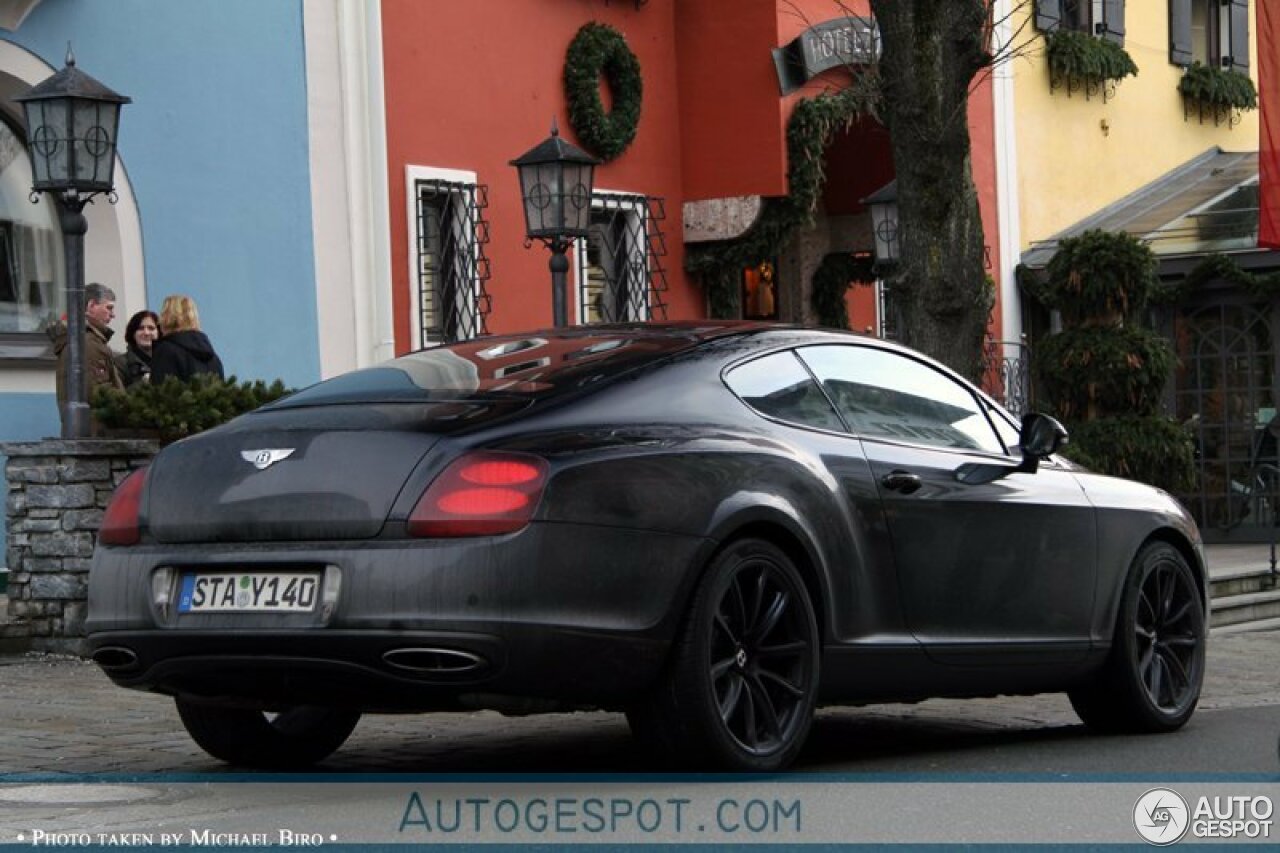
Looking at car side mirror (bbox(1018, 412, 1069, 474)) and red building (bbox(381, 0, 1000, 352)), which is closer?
car side mirror (bbox(1018, 412, 1069, 474))

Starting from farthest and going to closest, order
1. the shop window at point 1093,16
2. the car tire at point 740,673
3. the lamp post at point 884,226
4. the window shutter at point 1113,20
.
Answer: the window shutter at point 1113,20, the shop window at point 1093,16, the lamp post at point 884,226, the car tire at point 740,673

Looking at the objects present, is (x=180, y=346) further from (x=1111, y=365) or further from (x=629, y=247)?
(x=1111, y=365)

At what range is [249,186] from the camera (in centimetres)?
1677

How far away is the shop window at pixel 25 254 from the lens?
50.7 ft

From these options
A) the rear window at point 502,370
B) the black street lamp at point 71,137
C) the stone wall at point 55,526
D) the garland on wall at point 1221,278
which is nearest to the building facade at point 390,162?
the black street lamp at point 71,137

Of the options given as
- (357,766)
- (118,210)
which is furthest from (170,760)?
(118,210)

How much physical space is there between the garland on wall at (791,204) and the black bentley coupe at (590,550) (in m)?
13.1

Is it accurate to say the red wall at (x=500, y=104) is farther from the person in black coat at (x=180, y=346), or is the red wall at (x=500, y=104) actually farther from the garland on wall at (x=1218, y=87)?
the garland on wall at (x=1218, y=87)

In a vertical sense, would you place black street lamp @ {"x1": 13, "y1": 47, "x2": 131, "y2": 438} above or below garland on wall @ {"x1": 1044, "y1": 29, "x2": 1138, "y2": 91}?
below

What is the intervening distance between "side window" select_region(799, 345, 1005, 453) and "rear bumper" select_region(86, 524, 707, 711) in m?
1.27

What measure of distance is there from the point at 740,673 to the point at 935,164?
744 centimetres

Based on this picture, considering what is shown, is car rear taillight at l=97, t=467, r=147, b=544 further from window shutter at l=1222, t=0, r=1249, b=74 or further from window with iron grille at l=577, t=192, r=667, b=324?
window shutter at l=1222, t=0, r=1249, b=74

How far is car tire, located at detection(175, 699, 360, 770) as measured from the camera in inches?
295

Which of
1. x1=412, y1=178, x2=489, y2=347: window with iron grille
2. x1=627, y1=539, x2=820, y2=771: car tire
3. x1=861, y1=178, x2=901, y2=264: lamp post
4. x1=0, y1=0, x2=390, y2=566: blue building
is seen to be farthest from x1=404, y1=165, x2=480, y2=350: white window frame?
x1=627, y1=539, x2=820, y2=771: car tire
